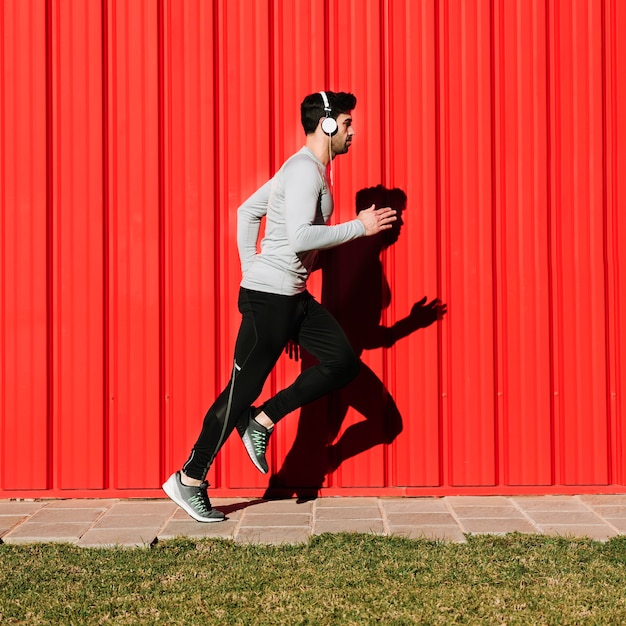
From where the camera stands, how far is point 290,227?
449 cm

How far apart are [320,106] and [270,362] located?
125 centimetres

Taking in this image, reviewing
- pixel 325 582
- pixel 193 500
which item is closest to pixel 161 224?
pixel 193 500

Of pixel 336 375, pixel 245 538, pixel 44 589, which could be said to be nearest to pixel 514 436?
pixel 336 375

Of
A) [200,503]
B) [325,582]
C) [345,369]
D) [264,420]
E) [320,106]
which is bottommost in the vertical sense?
[325,582]

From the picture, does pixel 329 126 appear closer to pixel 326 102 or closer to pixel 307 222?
pixel 326 102

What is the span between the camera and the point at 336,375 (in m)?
4.70

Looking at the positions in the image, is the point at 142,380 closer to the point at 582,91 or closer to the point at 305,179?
the point at 305,179

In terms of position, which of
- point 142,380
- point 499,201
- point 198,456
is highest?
point 499,201

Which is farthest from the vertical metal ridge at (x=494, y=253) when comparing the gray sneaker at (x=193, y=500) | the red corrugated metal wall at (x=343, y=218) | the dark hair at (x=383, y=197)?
the gray sneaker at (x=193, y=500)

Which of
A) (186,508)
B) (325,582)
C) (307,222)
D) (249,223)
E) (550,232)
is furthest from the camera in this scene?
(550,232)

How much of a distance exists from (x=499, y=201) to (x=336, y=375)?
139 cm

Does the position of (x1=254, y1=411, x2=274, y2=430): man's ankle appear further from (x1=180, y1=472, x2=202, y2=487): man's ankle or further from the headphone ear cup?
the headphone ear cup

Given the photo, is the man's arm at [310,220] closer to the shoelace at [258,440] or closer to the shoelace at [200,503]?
the shoelace at [258,440]

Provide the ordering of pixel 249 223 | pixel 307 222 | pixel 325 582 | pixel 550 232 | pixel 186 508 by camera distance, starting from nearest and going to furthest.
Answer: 1. pixel 325 582
2. pixel 307 222
3. pixel 186 508
4. pixel 249 223
5. pixel 550 232
